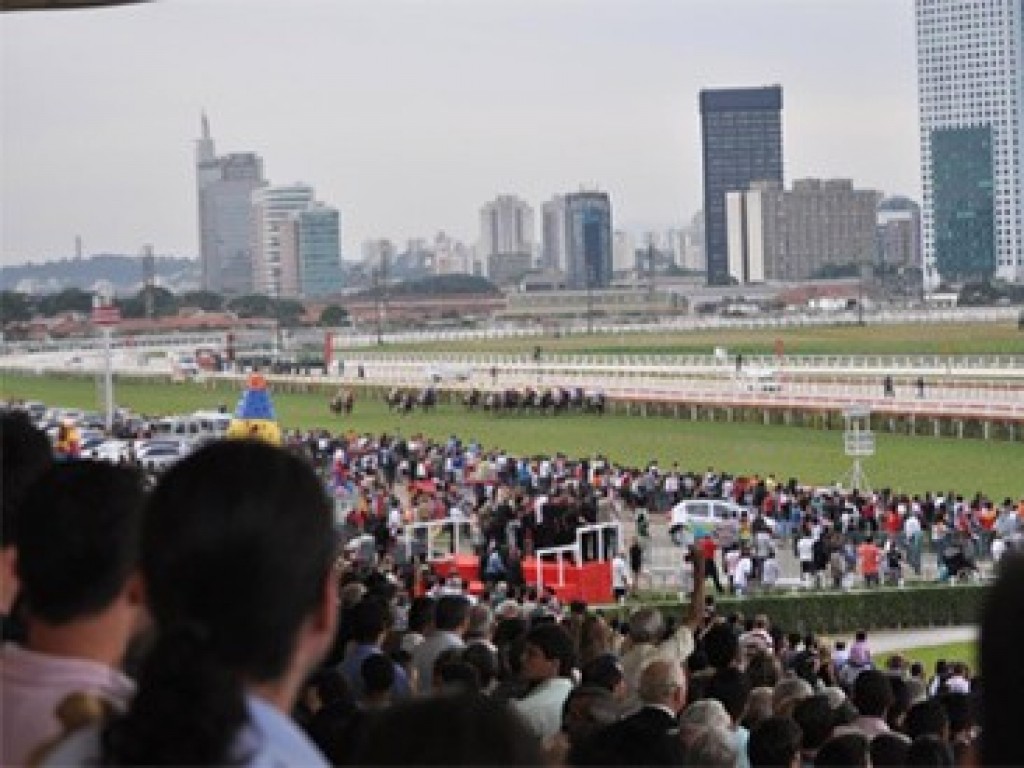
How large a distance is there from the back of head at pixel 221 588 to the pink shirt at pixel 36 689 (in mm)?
298

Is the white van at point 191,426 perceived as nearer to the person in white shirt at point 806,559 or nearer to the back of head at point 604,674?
the person in white shirt at point 806,559

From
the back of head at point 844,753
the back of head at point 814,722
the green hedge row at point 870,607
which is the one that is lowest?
the green hedge row at point 870,607

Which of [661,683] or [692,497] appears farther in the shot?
[692,497]

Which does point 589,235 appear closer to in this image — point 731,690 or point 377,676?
point 731,690

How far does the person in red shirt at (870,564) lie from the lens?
1703cm

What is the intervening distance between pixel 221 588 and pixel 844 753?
8.16 feet

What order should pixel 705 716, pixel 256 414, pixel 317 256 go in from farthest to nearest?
pixel 317 256 < pixel 256 414 < pixel 705 716

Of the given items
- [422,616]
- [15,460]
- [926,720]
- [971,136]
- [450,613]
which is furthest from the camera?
[971,136]

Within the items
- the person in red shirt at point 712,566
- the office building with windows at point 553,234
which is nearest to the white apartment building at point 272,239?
the office building with windows at point 553,234

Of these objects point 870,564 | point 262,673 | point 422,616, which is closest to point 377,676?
point 422,616

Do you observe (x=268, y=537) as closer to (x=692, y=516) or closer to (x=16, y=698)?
(x=16, y=698)

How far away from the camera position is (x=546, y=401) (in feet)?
127

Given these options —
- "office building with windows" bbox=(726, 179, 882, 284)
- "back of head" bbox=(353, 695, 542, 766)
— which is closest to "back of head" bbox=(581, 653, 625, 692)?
"back of head" bbox=(353, 695, 542, 766)

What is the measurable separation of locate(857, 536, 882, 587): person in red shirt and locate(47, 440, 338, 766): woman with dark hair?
1525 centimetres
